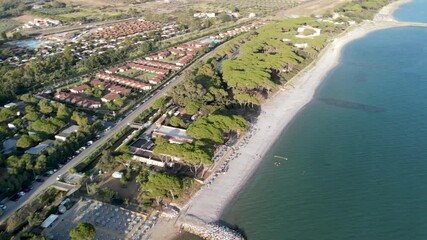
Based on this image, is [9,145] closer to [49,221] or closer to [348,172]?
[49,221]

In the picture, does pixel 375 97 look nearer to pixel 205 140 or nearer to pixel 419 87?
pixel 419 87

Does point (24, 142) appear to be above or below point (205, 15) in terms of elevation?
below

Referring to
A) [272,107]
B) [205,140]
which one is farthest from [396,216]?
[272,107]

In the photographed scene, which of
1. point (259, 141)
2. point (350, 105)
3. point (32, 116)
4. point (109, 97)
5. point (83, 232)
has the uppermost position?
point (32, 116)

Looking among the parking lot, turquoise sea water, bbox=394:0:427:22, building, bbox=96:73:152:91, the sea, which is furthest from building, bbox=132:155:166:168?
turquoise sea water, bbox=394:0:427:22

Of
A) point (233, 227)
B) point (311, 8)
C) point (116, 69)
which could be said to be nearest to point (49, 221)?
point (233, 227)

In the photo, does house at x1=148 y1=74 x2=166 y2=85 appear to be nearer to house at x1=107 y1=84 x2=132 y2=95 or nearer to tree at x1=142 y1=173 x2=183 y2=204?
house at x1=107 y1=84 x2=132 y2=95
